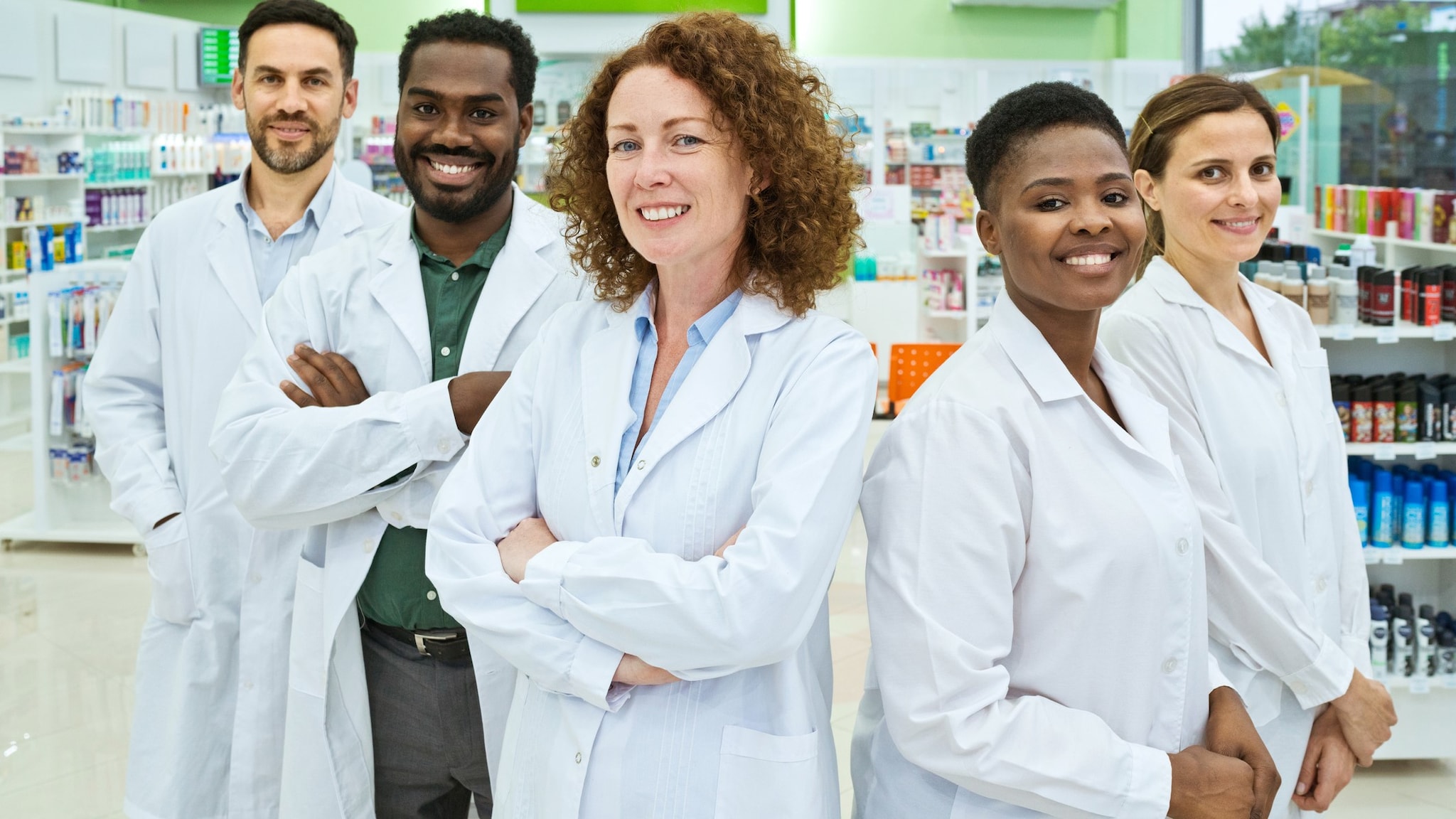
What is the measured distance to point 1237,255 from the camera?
2227mm

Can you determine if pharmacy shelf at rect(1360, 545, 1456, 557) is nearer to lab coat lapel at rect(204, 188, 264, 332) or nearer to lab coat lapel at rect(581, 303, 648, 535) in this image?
lab coat lapel at rect(581, 303, 648, 535)

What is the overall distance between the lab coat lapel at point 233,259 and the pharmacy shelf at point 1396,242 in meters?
3.98

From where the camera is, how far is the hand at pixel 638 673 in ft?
4.87

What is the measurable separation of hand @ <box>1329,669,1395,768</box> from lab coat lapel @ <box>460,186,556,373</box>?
1.46 m

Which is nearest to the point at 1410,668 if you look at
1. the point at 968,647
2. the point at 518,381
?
the point at 968,647

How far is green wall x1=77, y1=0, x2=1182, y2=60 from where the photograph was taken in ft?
47.7

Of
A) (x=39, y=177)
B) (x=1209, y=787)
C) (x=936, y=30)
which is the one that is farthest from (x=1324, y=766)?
(x=936, y=30)

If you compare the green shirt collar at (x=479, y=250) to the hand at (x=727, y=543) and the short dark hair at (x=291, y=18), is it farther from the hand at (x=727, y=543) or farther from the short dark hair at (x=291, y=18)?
the hand at (x=727, y=543)

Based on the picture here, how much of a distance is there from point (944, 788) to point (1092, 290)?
66 centimetres

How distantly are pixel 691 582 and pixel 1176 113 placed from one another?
56.3 inches

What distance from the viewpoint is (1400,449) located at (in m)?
3.77

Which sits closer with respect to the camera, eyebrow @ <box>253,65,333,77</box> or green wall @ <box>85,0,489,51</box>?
eyebrow @ <box>253,65,333,77</box>

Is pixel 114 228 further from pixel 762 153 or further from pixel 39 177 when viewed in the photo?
pixel 762 153

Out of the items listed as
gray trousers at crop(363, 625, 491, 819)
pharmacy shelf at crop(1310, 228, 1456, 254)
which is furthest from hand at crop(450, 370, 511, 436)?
pharmacy shelf at crop(1310, 228, 1456, 254)
